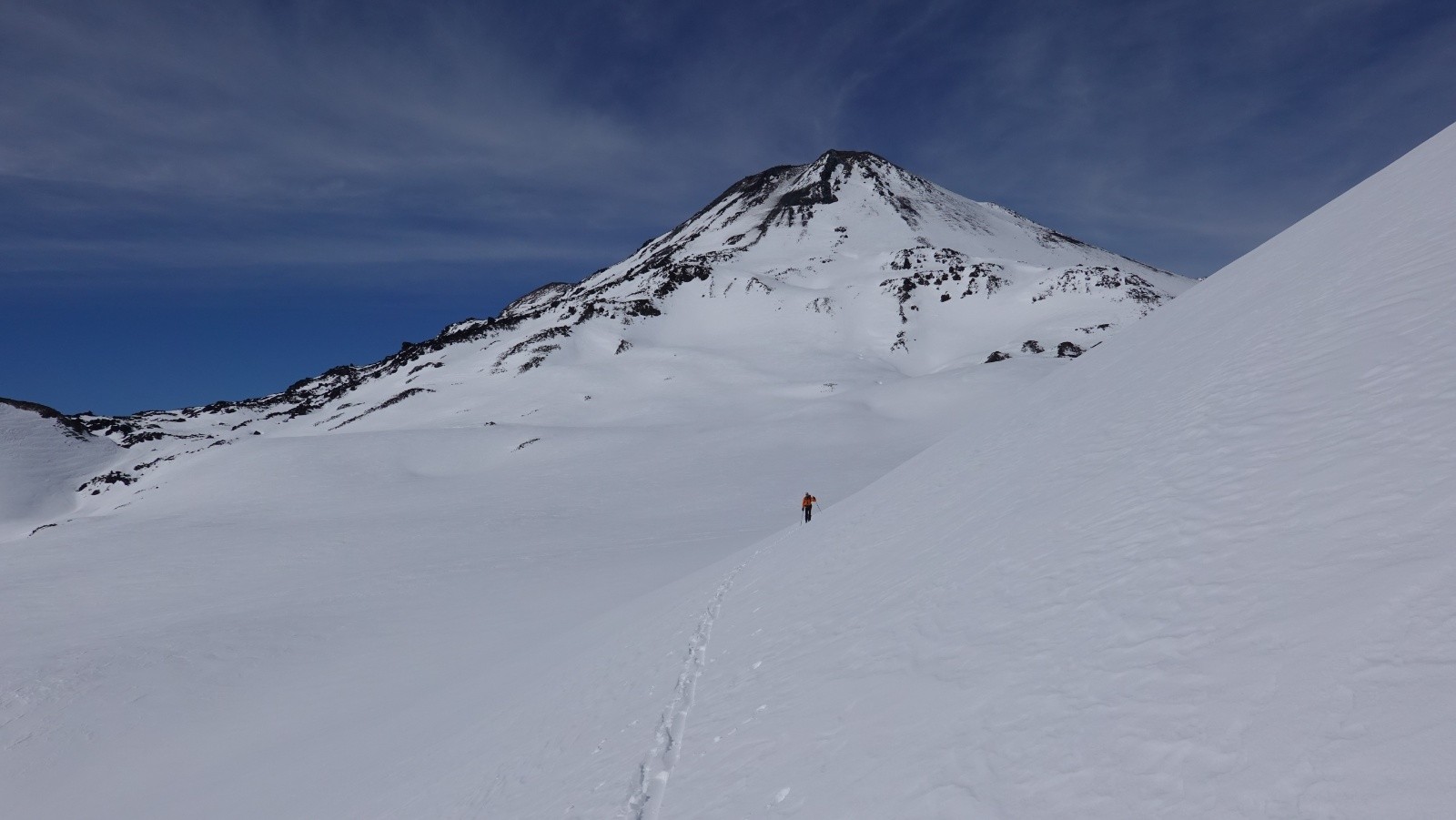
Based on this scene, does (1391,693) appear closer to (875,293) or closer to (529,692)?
(529,692)

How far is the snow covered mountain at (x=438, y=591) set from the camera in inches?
417

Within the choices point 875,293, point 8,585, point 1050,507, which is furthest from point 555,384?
point 1050,507

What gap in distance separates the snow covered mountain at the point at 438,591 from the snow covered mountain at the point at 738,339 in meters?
1.54

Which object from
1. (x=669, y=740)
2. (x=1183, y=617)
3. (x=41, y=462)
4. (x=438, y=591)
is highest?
(x=41, y=462)

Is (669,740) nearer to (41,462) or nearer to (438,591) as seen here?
(438,591)

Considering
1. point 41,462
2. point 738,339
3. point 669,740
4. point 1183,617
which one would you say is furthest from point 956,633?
point 41,462

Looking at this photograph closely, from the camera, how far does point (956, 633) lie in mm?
6363

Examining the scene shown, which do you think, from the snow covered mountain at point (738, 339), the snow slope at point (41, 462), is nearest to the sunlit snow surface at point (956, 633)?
the snow covered mountain at point (738, 339)

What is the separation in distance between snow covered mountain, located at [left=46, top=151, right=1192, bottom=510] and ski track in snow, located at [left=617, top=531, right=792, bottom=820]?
53.7 m

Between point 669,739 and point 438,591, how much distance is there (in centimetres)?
1669

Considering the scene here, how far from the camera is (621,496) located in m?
34.6

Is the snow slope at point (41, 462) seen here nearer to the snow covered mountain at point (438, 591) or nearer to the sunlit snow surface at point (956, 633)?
the snow covered mountain at point (438, 591)

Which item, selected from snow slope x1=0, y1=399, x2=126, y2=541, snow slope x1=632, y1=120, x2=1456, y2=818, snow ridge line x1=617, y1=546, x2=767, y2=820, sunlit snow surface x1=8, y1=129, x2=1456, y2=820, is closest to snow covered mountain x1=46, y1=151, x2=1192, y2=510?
snow slope x1=0, y1=399, x2=126, y2=541

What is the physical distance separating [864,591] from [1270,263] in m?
11.7
